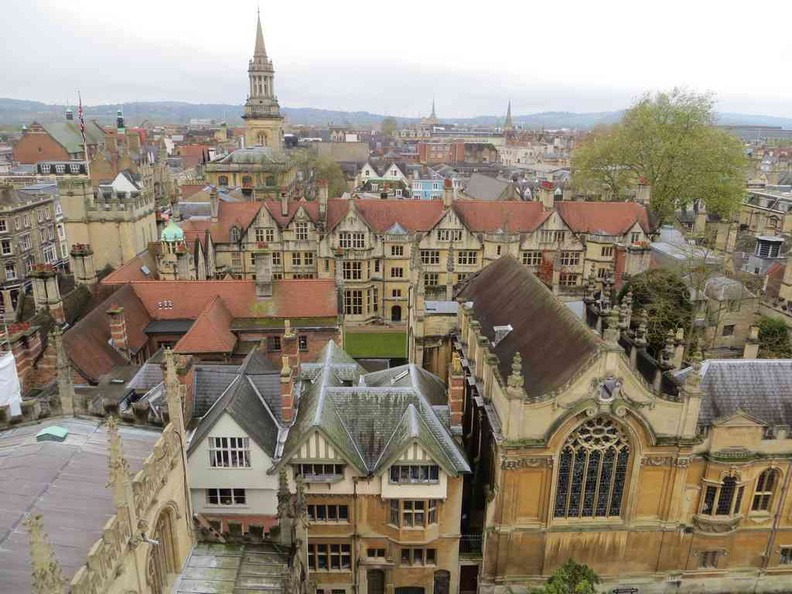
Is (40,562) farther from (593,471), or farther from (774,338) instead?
(774,338)

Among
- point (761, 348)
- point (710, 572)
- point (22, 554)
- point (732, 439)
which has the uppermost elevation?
point (22, 554)

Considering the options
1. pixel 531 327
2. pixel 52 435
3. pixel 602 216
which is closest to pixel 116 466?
pixel 52 435

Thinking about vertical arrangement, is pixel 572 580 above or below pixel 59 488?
below

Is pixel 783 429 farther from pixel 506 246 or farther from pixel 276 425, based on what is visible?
Answer: pixel 506 246

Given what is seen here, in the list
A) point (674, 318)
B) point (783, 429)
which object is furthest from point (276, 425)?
point (674, 318)

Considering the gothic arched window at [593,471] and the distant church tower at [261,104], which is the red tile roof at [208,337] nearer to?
the gothic arched window at [593,471]

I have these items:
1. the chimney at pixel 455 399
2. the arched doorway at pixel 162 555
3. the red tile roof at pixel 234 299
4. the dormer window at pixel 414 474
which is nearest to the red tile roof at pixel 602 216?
the red tile roof at pixel 234 299
